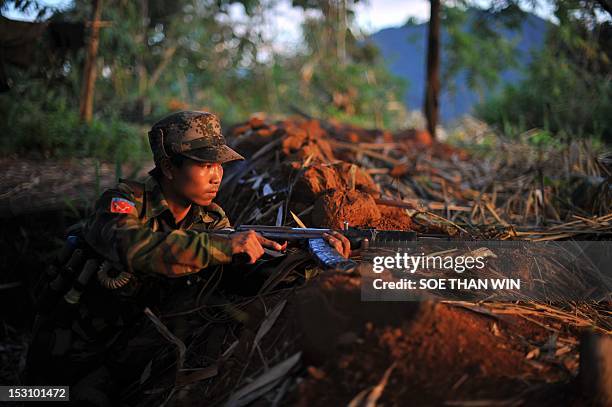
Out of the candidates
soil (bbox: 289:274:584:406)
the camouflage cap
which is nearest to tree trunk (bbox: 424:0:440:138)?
the camouflage cap

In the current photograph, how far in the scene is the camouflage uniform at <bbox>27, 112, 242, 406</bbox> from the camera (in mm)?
2471

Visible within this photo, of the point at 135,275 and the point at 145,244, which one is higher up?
the point at 145,244

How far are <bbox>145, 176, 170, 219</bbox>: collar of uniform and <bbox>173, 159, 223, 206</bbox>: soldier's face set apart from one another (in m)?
0.10

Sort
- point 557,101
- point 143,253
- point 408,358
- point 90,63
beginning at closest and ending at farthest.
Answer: point 408,358
point 143,253
point 90,63
point 557,101

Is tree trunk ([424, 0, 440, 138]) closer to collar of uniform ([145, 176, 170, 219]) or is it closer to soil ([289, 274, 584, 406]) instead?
collar of uniform ([145, 176, 170, 219])

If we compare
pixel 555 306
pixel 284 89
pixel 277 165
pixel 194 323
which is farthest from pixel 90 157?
pixel 284 89

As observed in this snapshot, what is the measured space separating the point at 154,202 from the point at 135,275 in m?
0.37

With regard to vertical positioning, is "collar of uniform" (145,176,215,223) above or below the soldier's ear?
below

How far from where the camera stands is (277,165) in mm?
4520

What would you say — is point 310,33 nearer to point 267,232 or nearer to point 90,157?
point 90,157

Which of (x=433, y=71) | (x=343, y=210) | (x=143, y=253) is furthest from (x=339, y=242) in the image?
(x=433, y=71)

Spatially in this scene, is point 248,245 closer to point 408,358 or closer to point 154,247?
point 154,247

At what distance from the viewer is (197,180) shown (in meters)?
2.74

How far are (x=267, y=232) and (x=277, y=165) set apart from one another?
185 cm
